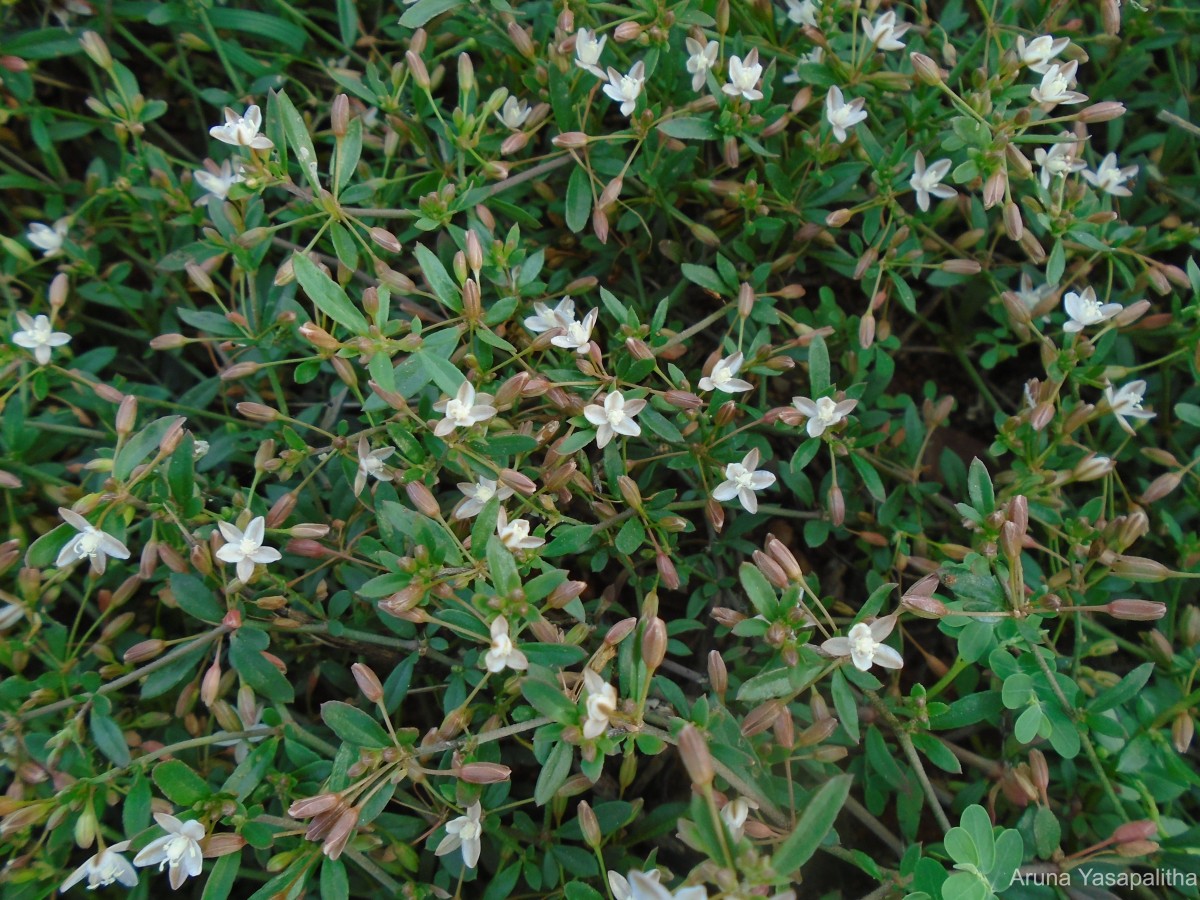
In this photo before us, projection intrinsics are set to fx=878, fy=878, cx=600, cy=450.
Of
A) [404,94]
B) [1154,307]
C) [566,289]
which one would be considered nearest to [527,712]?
[566,289]

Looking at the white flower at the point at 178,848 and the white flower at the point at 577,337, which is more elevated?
the white flower at the point at 577,337

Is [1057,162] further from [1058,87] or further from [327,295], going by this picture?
[327,295]

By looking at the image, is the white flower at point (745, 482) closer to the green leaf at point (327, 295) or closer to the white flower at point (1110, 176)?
the green leaf at point (327, 295)

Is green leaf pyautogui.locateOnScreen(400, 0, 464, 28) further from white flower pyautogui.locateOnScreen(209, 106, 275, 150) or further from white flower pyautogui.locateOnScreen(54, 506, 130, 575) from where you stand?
white flower pyautogui.locateOnScreen(54, 506, 130, 575)

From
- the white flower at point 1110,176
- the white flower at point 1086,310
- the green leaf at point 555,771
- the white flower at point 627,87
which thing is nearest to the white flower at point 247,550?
the green leaf at point 555,771

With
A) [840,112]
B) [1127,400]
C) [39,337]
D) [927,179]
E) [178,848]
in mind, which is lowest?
[178,848]

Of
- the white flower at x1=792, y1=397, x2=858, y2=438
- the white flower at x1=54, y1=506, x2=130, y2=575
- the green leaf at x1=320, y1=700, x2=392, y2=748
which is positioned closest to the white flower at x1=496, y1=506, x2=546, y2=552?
the green leaf at x1=320, y1=700, x2=392, y2=748

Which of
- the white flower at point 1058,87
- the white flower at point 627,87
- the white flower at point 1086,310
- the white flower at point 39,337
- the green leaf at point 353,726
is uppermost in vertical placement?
the white flower at point 627,87

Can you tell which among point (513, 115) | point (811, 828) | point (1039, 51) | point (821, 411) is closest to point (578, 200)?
point (513, 115)
